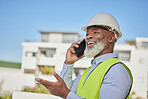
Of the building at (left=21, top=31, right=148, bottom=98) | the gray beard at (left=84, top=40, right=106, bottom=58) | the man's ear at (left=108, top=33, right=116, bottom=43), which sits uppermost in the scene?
the man's ear at (left=108, top=33, right=116, bottom=43)

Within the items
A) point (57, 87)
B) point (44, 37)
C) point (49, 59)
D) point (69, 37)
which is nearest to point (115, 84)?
point (57, 87)

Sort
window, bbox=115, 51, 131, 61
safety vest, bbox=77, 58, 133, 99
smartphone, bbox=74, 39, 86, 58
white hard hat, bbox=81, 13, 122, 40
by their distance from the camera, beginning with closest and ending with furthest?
safety vest, bbox=77, 58, 133, 99
white hard hat, bbox=81, 13, 122, 40
smartphone, bbox=74, 39, 86, 58
window, bbox=115, 51, 131, 61

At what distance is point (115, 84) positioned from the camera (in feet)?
5.09

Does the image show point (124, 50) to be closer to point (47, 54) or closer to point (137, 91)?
point (137, 91)

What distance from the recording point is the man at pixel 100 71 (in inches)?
60.3

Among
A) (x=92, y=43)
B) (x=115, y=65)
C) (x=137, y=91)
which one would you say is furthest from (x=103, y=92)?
(x=137, y=91)

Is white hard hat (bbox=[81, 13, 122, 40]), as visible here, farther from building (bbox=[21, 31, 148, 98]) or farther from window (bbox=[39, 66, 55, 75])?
window (bbox=[39, 66, 55, 75])

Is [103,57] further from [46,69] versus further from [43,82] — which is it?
[46,69]

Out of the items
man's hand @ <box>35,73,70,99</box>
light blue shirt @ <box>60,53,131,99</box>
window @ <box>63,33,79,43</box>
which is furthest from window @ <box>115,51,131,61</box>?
man's hand @ <box>35,73,70,99</box>

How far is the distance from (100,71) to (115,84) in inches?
7.8

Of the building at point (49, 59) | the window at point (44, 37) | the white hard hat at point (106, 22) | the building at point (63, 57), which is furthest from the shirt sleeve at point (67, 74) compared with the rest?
the window at point (44, 37)

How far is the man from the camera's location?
153 cm

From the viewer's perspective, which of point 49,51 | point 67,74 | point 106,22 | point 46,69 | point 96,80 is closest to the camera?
point 96,80

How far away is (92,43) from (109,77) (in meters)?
0.40
